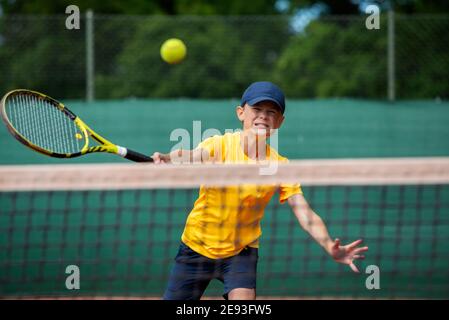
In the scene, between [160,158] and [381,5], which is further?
[381,5]

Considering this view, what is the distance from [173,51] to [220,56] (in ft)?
1.89

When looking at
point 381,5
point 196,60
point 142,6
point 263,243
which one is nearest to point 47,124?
point 196,60

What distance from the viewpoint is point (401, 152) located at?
5.47 m

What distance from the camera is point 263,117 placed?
10.5ft

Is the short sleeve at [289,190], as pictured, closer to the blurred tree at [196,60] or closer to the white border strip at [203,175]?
the white border strip at [203,175]

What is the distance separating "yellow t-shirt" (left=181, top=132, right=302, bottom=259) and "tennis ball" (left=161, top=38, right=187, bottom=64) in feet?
6.95

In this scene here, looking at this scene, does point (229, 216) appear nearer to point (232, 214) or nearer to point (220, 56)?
point (232, 214)

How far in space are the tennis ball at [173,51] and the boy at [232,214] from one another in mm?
2058

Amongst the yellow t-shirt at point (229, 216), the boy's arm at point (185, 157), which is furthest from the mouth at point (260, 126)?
the boy's arm at point (185, 157)

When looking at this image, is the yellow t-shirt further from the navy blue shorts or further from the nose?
the nose

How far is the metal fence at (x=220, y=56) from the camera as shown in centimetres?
545

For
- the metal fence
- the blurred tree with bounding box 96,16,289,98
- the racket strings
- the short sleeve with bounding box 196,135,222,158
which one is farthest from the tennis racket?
the blurred tree with bounding box 96,16,289,98

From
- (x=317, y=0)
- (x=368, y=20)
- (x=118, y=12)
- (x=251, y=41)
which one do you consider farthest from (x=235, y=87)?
(x=317, y=0)
